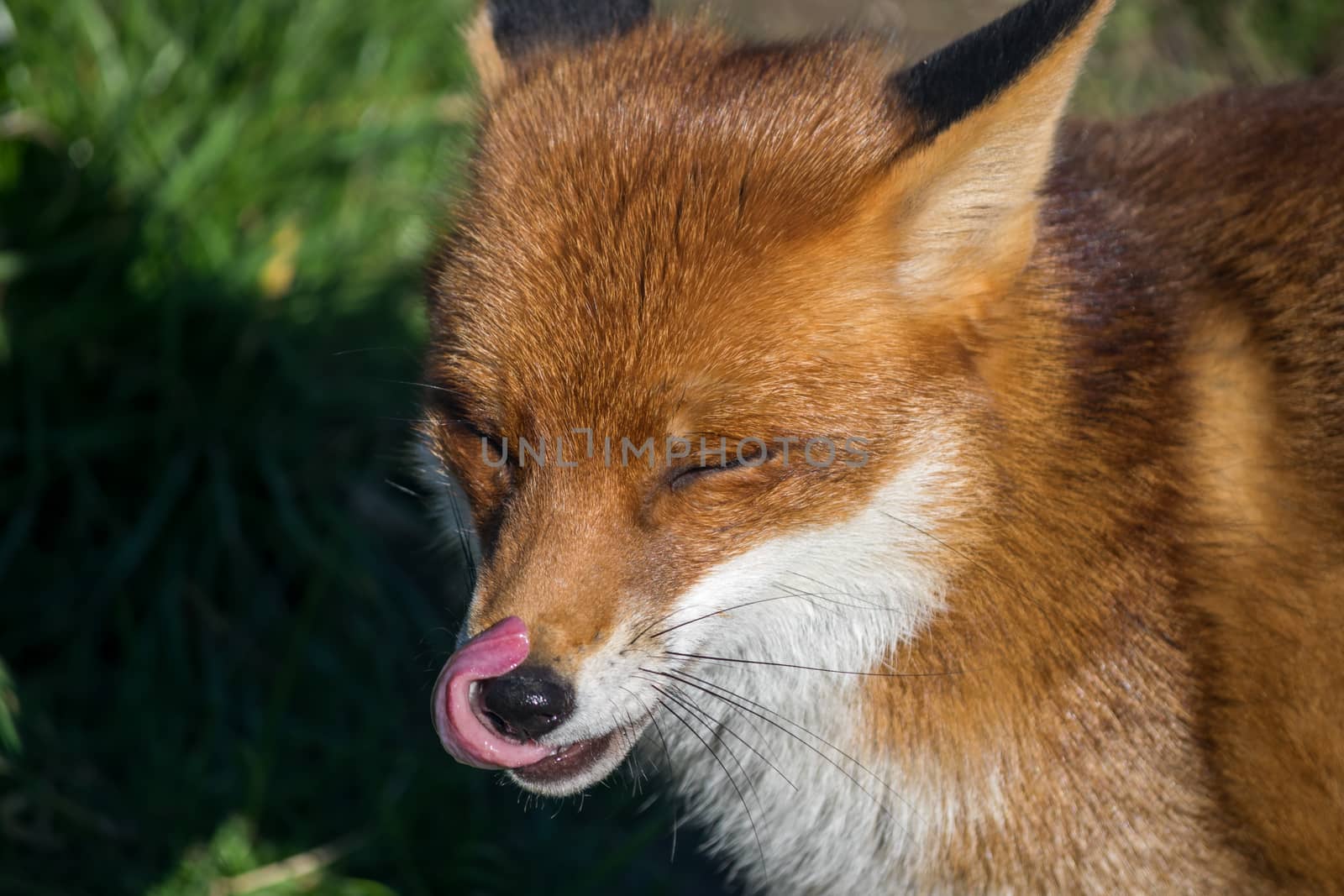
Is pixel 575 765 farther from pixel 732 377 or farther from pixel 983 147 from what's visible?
pixel 983 147

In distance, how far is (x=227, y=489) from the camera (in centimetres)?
503

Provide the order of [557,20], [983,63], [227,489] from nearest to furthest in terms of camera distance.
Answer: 1. [983,63]
2. [557,20]
3. [227,489]

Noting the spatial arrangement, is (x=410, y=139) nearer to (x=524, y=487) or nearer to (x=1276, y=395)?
(x=524, y=487)

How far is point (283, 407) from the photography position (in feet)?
17.4

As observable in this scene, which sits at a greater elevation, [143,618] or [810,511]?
[810,511]

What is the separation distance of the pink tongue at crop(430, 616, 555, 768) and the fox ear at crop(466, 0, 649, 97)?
155cm

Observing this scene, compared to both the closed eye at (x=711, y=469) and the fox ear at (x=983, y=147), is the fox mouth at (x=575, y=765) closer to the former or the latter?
the closed eye at (x=711, y=469)

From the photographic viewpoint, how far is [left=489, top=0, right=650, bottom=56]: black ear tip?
11.2 ft

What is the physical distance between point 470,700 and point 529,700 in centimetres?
16

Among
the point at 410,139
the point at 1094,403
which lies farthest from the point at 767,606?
the point at 410,139

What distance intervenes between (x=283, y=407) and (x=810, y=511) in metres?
3.26

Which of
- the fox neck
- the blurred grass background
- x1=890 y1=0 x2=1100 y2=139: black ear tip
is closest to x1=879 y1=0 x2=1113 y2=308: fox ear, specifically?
x1=890 y1=0 x2=1100 y2=139: black ear tip

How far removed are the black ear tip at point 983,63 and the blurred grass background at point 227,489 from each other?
2.14 meters

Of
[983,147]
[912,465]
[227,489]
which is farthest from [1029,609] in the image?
[227,489]
